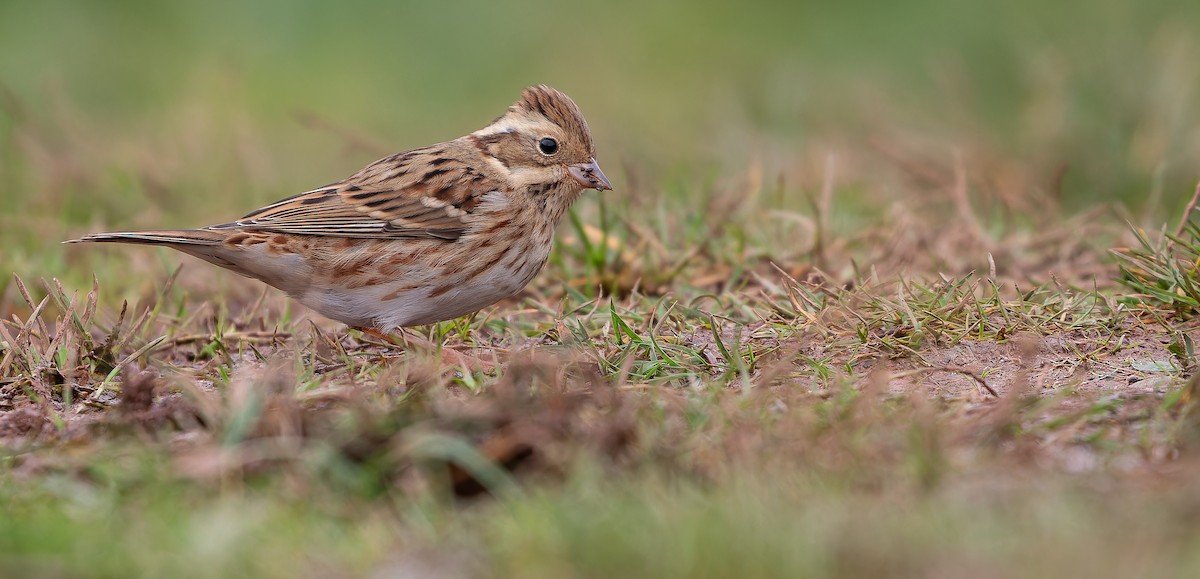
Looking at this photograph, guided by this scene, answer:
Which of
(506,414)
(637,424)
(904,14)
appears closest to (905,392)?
(637,424)

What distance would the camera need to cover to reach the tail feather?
601 cm

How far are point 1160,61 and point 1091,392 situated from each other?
19.1 ft

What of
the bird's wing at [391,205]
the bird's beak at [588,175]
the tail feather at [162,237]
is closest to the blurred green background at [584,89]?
the bird's beak at [588,175]

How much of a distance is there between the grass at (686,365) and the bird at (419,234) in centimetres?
25

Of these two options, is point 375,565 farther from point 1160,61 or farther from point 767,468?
point 1160,61

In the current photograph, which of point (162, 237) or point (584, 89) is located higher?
point (162, 237)

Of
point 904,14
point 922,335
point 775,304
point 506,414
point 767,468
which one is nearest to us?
point 767,468

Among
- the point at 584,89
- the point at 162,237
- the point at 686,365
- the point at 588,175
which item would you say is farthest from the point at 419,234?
the point at 584,89

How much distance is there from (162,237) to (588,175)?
2.01 m

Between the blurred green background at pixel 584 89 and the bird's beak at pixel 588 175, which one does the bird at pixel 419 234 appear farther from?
the blurred green background at pixel 584 89

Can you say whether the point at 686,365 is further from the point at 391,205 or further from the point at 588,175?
the point at 391,205

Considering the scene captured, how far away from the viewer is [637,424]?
426 cm

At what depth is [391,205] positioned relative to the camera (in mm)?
6508

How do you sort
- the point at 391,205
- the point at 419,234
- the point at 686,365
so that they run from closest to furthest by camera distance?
the point at 686,365, the point at 419,234, the point at 391,205
